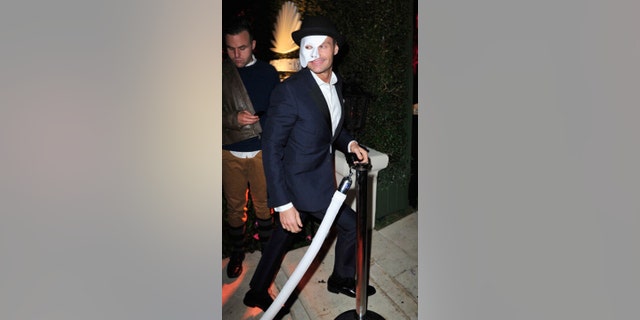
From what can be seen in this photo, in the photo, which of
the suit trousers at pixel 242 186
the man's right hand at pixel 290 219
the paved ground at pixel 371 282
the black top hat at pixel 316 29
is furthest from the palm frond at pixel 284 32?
the paved ground at pixel 371 282

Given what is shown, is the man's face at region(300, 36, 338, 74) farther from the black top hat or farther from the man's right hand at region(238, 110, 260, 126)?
the man's right hand at region(238, 110, 260, 126)

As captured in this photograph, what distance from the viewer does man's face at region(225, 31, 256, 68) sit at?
144 cm

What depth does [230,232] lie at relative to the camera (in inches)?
61.7

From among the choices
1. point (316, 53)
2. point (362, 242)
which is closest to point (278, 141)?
point (316, 53)

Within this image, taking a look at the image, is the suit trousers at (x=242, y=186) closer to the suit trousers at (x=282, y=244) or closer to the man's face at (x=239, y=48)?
the suit trousers at (x=282, y=244)

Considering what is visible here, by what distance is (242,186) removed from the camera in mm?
1552

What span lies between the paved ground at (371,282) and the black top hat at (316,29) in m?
0.75

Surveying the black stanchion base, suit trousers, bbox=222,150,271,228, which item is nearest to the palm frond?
suit trousers, bbox=222,150,271,228

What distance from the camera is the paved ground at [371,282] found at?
60.4 inches
